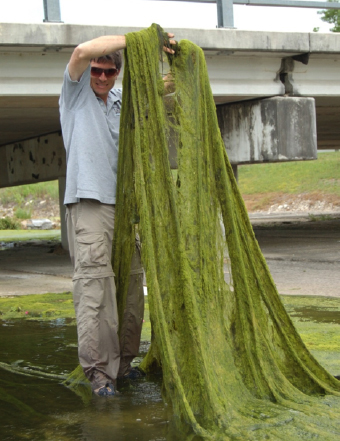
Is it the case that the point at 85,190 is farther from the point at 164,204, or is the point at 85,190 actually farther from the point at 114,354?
the point at 114,354

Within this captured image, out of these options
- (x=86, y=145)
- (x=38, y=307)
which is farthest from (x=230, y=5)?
(x=86, y=145)

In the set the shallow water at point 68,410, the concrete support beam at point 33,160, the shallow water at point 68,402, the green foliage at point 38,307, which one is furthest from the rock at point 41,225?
the shallow water at point 68,410

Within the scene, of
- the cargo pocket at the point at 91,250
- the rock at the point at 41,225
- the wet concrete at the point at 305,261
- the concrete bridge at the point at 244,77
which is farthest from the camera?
the rock at the point at 41,225

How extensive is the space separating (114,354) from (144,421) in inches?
23.0

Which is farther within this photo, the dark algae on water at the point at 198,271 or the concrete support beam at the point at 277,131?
the concrete support beam at the point at 277,131

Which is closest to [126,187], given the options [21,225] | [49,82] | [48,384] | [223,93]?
[48,384]

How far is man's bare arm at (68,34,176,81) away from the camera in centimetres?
335

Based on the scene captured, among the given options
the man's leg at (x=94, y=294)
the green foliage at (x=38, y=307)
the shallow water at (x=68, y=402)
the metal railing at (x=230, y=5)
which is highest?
the metal railing at (x=230, y=5)

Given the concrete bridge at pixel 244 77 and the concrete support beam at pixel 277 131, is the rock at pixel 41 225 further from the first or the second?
the concrete support beam at pixel 277 131

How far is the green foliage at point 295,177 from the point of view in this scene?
33125mm

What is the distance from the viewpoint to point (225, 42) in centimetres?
830

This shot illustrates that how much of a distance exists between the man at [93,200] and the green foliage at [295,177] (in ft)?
94.0

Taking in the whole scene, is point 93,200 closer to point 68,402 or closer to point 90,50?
point 90,50

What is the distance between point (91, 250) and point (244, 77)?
19.4ft
